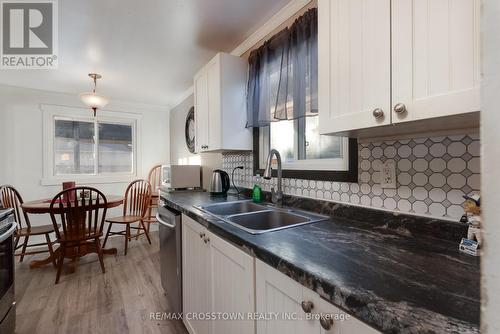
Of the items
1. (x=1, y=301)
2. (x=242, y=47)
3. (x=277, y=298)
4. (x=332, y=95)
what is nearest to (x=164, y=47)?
(x=242, y=47)

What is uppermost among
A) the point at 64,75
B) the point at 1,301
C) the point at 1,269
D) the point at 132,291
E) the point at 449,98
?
the point at 64,75

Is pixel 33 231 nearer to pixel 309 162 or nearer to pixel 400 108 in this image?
pixel 309 162

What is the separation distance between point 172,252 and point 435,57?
5.81 ft

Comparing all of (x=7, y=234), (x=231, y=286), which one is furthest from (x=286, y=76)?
(x=7, y=234)

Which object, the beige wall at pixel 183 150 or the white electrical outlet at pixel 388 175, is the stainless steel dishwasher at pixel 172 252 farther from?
the white electrical outlet at pixel 388 175

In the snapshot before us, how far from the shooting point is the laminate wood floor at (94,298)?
5.69ft

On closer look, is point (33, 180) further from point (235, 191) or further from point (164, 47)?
point (235, 191)

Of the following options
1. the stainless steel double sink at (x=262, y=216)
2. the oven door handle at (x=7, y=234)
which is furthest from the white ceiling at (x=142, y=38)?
the oven door handle at (x=7, y=234)

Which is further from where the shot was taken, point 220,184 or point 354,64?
point 220,184

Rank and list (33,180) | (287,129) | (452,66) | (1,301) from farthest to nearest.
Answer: (33,180) → (287,129) → (1,301) → (452,66)

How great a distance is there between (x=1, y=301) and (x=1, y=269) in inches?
7.1

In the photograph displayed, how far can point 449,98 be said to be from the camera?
0.67 meters

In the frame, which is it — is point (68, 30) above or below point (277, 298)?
above

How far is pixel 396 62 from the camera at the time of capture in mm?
787
